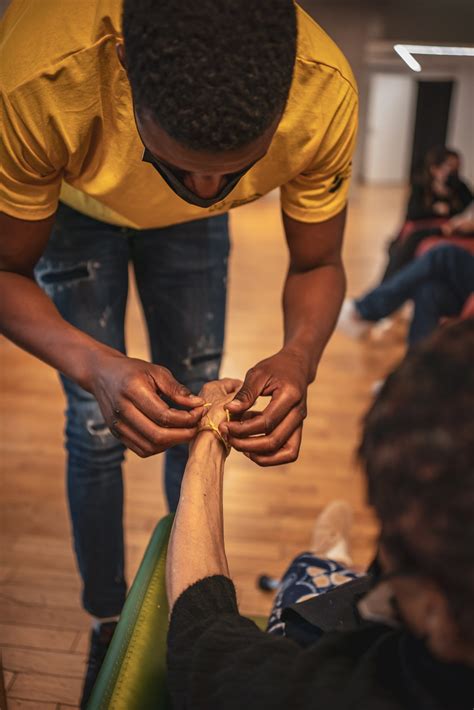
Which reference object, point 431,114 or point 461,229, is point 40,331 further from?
point 431,114

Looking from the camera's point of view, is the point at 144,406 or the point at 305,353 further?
the point at 305,353

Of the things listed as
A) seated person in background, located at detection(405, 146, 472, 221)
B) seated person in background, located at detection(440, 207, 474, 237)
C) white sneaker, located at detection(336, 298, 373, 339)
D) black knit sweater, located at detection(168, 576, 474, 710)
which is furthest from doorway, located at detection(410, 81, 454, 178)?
black knit sweater, located at detection(168, 576, 474, 710)

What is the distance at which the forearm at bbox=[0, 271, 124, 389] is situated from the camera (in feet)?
3.86

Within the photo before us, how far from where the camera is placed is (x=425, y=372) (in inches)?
21.4

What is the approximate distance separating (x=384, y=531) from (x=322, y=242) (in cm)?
85

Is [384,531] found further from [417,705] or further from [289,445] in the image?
[289,445]

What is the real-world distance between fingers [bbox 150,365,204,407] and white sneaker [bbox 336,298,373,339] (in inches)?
94.7

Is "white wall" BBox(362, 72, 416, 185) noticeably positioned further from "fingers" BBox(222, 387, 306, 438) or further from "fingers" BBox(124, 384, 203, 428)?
"fingers" BBox(124, 384, 203, 428)

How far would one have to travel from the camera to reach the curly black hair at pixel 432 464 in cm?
51

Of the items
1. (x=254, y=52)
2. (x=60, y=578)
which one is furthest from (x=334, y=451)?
(x=254, y=52)

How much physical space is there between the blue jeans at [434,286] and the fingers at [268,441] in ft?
6.73

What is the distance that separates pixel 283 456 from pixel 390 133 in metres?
11.6

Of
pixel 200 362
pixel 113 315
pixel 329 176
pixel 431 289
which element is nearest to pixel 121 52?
pixel 329 176

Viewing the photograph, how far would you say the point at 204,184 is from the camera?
996 millimetres
